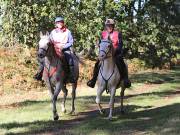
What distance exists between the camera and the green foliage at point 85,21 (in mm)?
29844

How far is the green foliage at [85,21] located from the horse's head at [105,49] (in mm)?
14104

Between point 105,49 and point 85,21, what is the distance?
1551 centimetres

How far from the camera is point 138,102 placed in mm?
21750

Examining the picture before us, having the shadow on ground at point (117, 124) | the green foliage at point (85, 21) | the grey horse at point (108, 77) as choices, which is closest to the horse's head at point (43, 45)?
the grey horse at point (108, 77)

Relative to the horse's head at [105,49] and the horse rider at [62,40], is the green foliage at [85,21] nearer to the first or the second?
the horse rider at [62,40]

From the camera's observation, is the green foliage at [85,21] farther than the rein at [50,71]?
Yes

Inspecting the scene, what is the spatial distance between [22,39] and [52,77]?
14862 mm

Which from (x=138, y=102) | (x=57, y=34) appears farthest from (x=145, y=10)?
(x=57, y=34)

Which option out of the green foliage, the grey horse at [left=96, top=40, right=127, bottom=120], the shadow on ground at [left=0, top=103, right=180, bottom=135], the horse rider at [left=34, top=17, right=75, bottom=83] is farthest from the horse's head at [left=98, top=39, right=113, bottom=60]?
the green foliage

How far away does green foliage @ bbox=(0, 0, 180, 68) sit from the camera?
97.9 feet

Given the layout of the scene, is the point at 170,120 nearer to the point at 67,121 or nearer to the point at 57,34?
the point at 67,121

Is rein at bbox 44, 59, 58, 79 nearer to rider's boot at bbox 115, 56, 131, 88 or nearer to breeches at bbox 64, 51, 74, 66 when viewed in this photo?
breeches at bbox 64, 51, 74, 66

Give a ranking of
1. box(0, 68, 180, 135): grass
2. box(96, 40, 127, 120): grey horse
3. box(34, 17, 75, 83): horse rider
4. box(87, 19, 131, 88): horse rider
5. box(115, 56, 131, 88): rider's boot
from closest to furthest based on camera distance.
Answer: box(0, 68, 180, 135): grass, box(96, 40, 127, 120): grey horse, box(87, 19, 131, 88): horse rider, box(115, 56, 131, 88): rider's boot, box(34, 17, 75, 83): horse rider

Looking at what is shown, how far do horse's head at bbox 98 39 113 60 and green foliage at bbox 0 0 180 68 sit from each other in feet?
46.3
